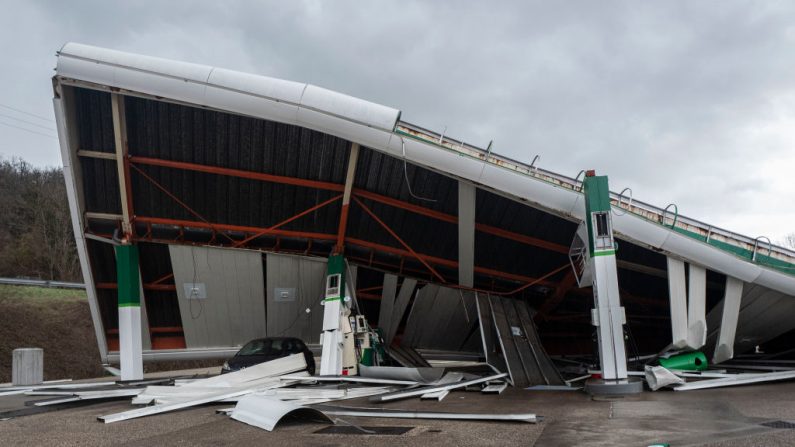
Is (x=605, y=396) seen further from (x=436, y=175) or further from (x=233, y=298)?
(x=233, y=298)

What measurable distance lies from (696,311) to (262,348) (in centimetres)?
1009

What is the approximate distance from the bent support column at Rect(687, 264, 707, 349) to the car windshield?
9493 millimetres

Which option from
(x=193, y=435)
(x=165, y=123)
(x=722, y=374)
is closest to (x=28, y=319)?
(x=165, y=123)

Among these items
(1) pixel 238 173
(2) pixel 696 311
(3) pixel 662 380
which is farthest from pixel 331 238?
(2) pixel 696 311

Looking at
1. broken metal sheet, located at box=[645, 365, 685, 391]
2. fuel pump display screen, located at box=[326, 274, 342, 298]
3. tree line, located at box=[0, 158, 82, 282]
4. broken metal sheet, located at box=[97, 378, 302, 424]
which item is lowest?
broken metal sheet, located at box=[645, 365, 685, 391]

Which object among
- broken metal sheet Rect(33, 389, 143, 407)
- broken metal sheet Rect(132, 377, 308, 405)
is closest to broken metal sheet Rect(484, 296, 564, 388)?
broken metal sheet Rect(132, 377, 308, 405)

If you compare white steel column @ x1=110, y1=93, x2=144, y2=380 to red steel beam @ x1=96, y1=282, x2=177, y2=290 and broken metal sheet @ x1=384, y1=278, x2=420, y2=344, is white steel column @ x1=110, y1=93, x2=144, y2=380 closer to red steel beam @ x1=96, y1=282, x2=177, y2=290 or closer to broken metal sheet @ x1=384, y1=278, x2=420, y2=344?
red steel beam @ x1=96, y1=282, x2=177, y2=290

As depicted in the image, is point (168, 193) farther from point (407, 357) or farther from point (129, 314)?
point (407, 357)

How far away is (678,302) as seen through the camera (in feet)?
40.5

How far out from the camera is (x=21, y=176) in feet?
164

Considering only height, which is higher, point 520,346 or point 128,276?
point 128,276

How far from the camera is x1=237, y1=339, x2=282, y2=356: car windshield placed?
1399 centimetres

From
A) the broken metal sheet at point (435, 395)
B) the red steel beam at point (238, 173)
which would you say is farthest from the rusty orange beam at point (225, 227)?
the broken metal sheet at point (435, 395)

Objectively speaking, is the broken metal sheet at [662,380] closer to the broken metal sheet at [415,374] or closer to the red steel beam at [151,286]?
the broken metal sheet at [415,374]
